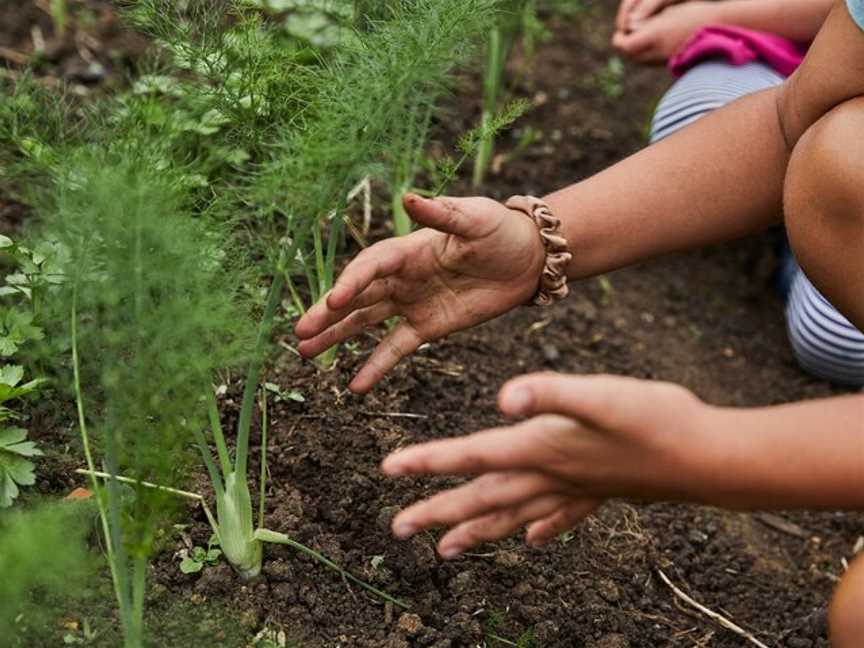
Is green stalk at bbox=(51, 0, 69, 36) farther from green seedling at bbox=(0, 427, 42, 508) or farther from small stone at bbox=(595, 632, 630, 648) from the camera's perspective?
small stone at bbox=(595, 632, 630, 648)

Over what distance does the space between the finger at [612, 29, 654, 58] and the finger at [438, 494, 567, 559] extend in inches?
51.8

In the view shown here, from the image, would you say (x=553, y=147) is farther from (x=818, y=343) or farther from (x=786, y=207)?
(x=786, y=207)

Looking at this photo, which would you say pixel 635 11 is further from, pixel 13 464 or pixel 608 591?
A: pixel 13 464

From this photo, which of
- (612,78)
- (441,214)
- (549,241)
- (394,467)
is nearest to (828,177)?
(549,241)

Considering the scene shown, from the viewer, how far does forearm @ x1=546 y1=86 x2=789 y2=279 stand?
146cm

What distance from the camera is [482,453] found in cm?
92

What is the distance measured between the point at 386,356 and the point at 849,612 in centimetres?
57

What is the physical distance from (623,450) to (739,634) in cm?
62

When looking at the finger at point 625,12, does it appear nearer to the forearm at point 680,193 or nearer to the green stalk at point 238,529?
the forearm at point 680,193

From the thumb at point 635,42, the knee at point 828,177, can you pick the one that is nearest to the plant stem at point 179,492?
the knee at point 828,177

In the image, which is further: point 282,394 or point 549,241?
point 282,394

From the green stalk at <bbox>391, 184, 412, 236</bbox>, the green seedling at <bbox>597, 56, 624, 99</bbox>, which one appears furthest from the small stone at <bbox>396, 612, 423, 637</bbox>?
the green seedling at <bbox>597, 56, 624, 99</bbox>

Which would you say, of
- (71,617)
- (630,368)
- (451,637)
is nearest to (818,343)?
(630,368)

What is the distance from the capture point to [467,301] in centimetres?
136
